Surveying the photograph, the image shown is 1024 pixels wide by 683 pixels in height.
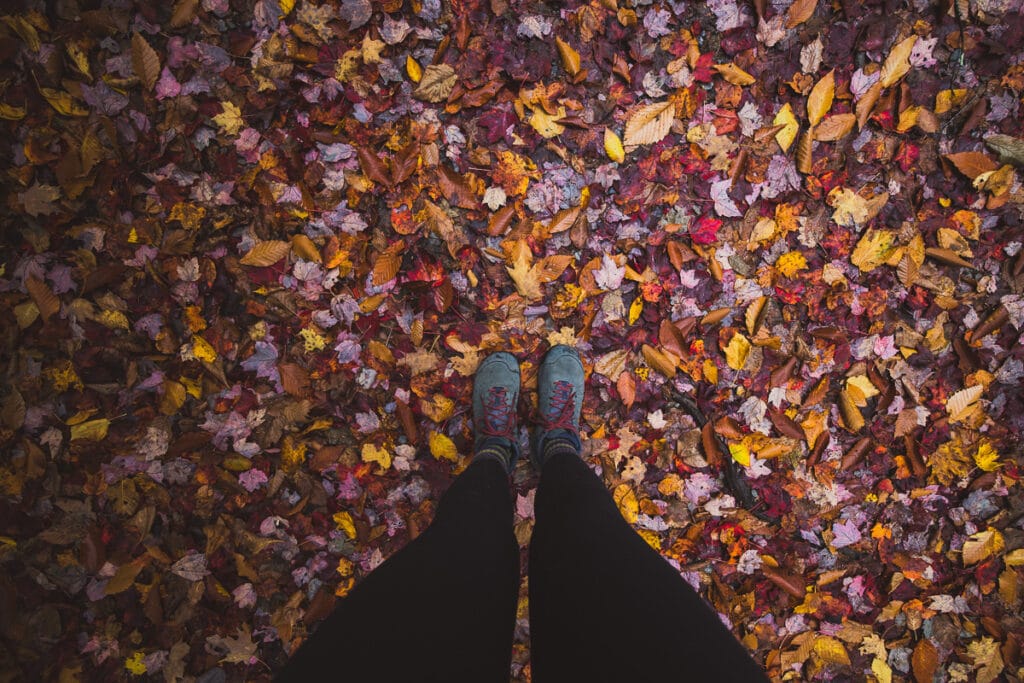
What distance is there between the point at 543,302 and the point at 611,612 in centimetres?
112

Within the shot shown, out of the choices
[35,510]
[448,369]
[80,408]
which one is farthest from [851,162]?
[35,510]

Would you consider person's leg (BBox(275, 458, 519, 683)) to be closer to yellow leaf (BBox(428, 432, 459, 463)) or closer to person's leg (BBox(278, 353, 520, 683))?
person's leg (BBox(278, 353, 520, 683))

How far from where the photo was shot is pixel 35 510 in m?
1.77

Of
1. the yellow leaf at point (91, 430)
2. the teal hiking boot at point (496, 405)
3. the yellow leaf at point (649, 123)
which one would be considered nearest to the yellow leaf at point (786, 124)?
the yellow leaf at point (649, 123)

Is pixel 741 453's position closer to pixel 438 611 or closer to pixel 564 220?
pixel 564 220

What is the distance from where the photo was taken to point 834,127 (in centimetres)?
183

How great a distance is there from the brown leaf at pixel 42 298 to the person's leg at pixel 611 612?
194 cm

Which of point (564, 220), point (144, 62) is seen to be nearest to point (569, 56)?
point (564, 220)

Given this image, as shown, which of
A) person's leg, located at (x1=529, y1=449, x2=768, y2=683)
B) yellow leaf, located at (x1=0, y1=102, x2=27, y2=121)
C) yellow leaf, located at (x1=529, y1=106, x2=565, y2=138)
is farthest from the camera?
yellow leaf, located at (x1=529, y1=106, x2=565, y2=138)

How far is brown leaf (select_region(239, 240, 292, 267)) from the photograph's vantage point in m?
1.82

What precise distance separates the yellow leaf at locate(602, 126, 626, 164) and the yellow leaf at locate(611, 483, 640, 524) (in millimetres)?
1280

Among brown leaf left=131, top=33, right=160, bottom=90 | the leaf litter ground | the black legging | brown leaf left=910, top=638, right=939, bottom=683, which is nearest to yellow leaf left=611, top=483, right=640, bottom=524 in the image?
the leaf litter ground

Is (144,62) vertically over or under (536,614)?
over

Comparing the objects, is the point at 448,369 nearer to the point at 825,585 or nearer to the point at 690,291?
the point at 690,291
